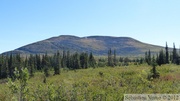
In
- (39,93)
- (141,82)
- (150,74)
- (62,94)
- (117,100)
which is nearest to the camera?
(117,100)

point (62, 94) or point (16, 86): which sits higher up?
A: point (16, 86)

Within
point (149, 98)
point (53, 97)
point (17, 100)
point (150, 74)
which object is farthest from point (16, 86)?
point (150, 74)

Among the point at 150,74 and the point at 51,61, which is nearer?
the point at 150,74

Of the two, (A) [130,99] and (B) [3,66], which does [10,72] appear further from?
(A) [130,99]

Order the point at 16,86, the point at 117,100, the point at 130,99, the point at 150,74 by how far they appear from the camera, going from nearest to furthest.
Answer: the point at 16,86
the point at 130,99
the point at 117,100
the point at 150,74

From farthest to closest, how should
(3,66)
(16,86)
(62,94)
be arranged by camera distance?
(3,66) → (62,94) → (16,86)

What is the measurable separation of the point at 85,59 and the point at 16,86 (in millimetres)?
81041

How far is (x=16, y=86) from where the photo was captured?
16078mm

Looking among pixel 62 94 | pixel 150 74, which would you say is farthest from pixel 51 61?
pixel 62 94

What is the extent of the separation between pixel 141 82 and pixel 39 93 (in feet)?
39.5

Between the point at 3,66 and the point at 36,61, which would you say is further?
the point at 36,61

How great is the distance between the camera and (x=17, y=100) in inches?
707

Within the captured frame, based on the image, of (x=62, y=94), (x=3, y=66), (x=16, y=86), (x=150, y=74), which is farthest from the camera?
(x=3, y=66)

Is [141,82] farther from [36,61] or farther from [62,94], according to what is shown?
[36,61]
